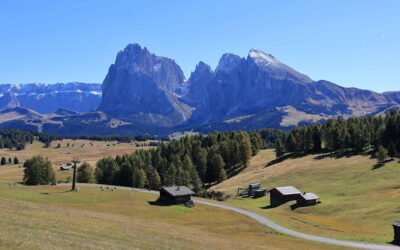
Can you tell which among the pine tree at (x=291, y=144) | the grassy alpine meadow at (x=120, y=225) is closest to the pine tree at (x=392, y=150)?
the pine tree at (x=291, y=144)

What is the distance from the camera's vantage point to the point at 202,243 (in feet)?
139

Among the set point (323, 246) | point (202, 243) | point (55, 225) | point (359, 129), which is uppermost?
point (359, 129)

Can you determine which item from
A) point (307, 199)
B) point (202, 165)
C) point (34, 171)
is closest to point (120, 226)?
point (307, 199)

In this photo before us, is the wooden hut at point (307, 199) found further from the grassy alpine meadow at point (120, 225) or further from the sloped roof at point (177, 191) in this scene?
the sloped roof at point (177, 191)

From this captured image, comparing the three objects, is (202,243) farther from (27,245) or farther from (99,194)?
(99,194)

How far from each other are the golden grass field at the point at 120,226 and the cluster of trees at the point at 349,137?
7671 centimetres

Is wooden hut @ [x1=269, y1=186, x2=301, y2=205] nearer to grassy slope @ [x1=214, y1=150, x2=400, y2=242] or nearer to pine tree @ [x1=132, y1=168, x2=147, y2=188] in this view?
grassy slope @ [x1=214, y1=150, x2=400, y2=242]

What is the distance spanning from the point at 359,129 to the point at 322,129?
821 inches

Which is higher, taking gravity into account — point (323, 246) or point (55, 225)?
point (55, 225)

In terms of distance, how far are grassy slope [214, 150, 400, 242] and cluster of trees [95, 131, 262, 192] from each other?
886 cm

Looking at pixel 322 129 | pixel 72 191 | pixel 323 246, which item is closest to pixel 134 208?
pixel 72 191

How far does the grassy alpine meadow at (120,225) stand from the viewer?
1244 inches

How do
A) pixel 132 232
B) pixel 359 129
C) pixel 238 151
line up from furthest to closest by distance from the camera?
pixel 238 151 → pixel 359 129 → pixel 132 232

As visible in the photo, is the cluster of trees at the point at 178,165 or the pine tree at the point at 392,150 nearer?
the pine tree at the point at 392,150
